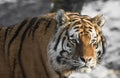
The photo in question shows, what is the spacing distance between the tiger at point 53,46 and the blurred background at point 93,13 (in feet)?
6.79

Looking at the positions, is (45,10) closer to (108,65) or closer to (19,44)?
(108,65)

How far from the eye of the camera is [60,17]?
10.7 ft

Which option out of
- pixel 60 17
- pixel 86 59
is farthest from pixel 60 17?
pixel 86 59

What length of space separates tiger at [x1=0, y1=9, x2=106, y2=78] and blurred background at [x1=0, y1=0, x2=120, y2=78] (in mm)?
2068

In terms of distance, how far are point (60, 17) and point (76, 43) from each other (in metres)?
0.22

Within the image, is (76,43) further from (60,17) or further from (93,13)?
(93,13)

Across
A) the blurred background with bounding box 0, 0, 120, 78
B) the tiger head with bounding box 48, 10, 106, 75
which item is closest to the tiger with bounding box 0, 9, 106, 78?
the tiger head with bounding box 48, 10, 106, 75

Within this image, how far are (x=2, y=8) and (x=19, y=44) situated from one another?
383 cm

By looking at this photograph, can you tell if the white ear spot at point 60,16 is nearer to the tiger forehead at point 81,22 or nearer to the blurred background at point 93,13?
the tiger forehead at point 81,22

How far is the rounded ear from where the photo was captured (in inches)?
128

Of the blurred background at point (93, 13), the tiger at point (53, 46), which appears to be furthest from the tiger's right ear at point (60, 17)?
the blurred background at point (93, 13)

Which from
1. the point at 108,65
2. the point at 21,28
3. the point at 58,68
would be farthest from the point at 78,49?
the point at 108,65

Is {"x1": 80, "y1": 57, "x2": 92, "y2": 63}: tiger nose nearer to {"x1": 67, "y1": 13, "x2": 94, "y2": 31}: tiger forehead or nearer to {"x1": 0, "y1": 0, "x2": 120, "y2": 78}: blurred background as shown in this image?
{"x1": 67, "y1": 13, "x2": 94, "y2": 31}: tiger forehead

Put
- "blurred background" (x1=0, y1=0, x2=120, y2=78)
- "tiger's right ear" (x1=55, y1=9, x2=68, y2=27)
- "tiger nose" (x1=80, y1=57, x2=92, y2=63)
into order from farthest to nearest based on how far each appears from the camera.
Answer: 1. "blurred background" (x1=0, y1=0, x2=120, y2=78)
2. "tiger's right ear" (x1=55, y1=9, x2=68, y2=27)
3. "tiger nose" (x1=80, y1=57, x2=92, y2=63)
